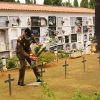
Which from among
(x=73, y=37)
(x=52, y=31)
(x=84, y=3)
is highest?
(x=84, y=3)

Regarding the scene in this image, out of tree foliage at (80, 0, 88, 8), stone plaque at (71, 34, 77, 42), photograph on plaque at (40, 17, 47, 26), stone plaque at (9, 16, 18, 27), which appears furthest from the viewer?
tree foliage at (80, 0, 88, 8)

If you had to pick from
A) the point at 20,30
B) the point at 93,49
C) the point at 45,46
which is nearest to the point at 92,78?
the point at 45,46

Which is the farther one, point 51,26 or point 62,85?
point 51,26

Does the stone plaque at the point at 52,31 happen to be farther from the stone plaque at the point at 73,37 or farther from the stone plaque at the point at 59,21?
the stone plaque at the point at 73,37

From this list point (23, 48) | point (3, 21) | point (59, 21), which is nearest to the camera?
point (23, 48)

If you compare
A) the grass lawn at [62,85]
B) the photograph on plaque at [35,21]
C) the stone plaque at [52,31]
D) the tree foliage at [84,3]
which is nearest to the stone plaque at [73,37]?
the stone plaque at [52,31]

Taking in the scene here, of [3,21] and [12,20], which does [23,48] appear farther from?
[12,20]

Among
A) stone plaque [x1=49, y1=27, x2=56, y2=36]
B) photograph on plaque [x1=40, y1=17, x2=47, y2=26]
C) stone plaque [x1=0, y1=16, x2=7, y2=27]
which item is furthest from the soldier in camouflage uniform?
stone plaque [x1=49, y1=27, x2=56, y2=36]

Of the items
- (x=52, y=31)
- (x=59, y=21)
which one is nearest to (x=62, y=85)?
(x=52, y=31)

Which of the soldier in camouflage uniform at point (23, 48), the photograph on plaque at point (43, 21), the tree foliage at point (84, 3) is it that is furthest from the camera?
the tree foliage at point (84, 3)

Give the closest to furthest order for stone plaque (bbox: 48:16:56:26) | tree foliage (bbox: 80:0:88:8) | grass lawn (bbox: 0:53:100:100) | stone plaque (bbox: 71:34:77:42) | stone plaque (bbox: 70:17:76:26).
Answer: grass lawn (bbox: 0:53:100:100)
stone plaque (bbox: 48:16:56:26)
stone plaque (bbox: 70:17:76:26)
stone plaque (bbox: 71:34:77:42)
tree foliage (bbox: 80:0:88:8)

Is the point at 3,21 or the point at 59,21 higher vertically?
the point at 59,21

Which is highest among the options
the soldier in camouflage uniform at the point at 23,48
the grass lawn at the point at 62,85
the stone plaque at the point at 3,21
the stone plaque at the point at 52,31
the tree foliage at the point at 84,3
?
the tree foliage at the point at 84,3

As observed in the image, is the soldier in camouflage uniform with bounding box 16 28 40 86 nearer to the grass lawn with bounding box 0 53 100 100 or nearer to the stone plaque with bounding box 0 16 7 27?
the grass lawn with bounding box 0 53 100 100
